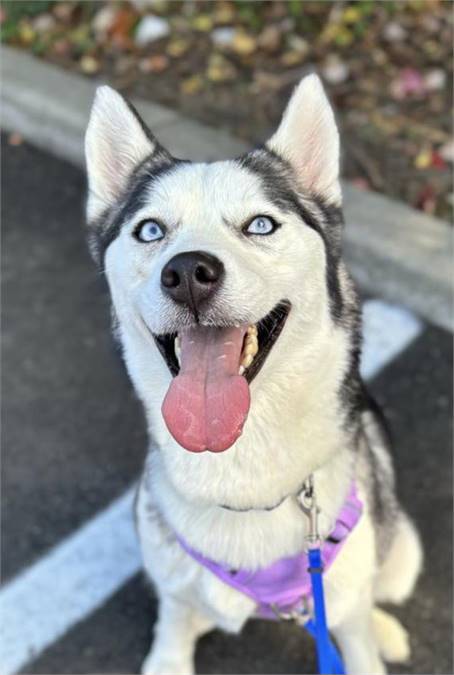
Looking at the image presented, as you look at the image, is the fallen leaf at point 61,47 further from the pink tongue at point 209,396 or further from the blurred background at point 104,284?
the pink tongue at point 209,396

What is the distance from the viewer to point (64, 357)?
4281mm

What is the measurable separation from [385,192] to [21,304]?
2200 millimetres

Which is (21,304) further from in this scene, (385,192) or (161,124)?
(385,192)

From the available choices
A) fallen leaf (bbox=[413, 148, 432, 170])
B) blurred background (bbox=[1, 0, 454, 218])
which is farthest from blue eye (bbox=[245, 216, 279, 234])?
fallen leaf (bbox=[413, 148, 432, 170])

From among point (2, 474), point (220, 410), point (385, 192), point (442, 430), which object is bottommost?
point (2, 474)

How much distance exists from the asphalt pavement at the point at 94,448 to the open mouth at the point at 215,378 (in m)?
0.53

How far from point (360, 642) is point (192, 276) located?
4.80ft

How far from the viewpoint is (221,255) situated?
1988 mm

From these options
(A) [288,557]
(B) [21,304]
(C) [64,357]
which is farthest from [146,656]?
(B) [21,304]

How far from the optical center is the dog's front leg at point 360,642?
2.62 m

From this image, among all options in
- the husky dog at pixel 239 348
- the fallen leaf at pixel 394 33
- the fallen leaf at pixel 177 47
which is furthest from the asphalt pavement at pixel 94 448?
the fallen leaf at pixel 394 33

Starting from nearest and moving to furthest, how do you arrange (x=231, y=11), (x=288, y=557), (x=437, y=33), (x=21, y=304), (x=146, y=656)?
(x=288, y=557), (x=146, y=656), (x=21, y=304), (x=437, y=33), (x=231, y=11)

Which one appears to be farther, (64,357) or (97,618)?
(64,357)

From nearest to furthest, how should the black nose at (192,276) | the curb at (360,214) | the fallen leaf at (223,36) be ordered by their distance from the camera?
the black nose at (192,276)
the curb at (360,214)
the fallen leaf at (223,36)
